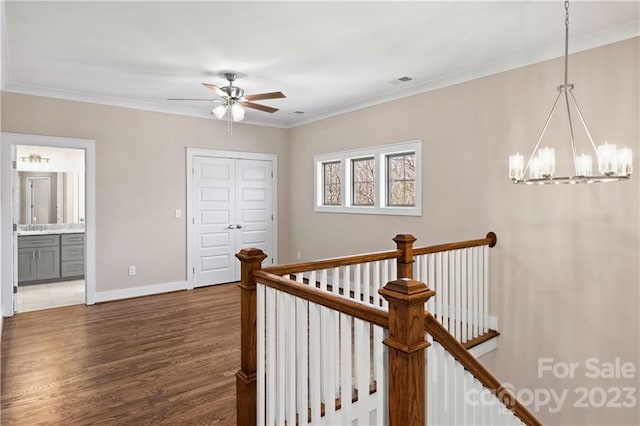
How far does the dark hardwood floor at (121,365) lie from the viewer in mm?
2531

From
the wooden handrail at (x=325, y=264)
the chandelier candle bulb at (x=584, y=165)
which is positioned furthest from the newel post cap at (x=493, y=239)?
the wooden handrail at (x=325, y=264)

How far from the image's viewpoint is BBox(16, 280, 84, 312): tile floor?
16.7 feet

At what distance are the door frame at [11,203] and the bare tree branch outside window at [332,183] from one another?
335 cm

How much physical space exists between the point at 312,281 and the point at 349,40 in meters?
2.21

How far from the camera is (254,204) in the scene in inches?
259

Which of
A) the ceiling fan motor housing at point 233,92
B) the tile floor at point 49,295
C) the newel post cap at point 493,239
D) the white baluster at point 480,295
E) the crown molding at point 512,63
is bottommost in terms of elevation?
the tile floor at point 49,295

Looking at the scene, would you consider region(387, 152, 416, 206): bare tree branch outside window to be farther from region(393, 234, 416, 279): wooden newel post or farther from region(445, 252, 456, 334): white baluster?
region(393, 234, 416, 279): wooden newel post

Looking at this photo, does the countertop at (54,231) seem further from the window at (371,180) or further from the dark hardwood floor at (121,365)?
the window at (371,180)

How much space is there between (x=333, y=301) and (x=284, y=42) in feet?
8.70

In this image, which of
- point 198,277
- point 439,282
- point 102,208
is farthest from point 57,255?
point 439,282

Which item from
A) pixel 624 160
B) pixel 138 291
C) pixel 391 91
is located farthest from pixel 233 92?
pixel 624 160

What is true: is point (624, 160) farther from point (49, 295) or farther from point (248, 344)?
point (49, 295)

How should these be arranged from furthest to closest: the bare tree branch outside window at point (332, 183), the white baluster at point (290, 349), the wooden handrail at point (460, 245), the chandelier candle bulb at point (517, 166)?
1. the bare tree branch outside window at point (332, 183)
2. the wooden handrail at point (460, 245)
3. the chandelier candle bulb at point (517, 166)
4. the white baluster at point (290, 349)

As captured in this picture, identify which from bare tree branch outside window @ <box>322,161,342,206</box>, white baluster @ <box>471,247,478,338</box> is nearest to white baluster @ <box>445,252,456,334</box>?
white baluster @ <box>471,247,478,338</box>
